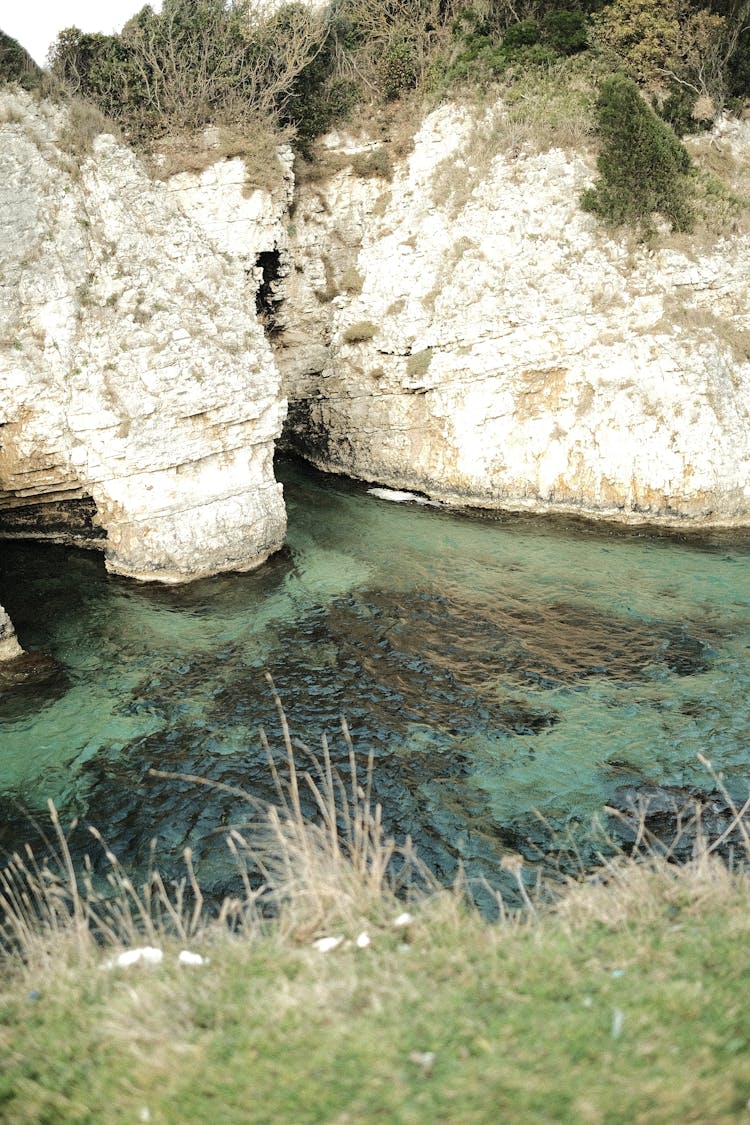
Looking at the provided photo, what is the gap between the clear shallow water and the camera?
1091 centimetres

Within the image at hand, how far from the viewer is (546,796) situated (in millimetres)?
10945

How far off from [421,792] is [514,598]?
24.5 feet

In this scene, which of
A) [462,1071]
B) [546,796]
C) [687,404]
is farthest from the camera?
[687,404]

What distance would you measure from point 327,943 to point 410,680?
332 inches

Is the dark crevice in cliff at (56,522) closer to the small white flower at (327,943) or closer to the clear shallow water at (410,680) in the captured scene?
the clear shallow water at (410,680)

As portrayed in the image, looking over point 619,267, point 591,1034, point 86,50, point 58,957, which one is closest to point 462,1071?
point 591,1034

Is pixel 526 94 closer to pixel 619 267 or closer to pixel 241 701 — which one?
pixel 619 267

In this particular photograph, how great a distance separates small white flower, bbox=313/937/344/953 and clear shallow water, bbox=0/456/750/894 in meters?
3.55

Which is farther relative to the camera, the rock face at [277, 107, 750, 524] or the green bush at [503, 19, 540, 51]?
the green bush at [503, 19, 540, 51]

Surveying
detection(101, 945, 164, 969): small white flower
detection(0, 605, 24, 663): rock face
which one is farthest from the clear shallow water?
detection(101, 945, 164, 969): small white flower

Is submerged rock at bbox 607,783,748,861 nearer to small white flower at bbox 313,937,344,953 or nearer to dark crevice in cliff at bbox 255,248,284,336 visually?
small white flower at bbox 313,937,344,953

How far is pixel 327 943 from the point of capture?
596 cm

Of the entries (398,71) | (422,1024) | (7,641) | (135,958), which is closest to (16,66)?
(398,71)

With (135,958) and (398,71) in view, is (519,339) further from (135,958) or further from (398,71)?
(135,958)
